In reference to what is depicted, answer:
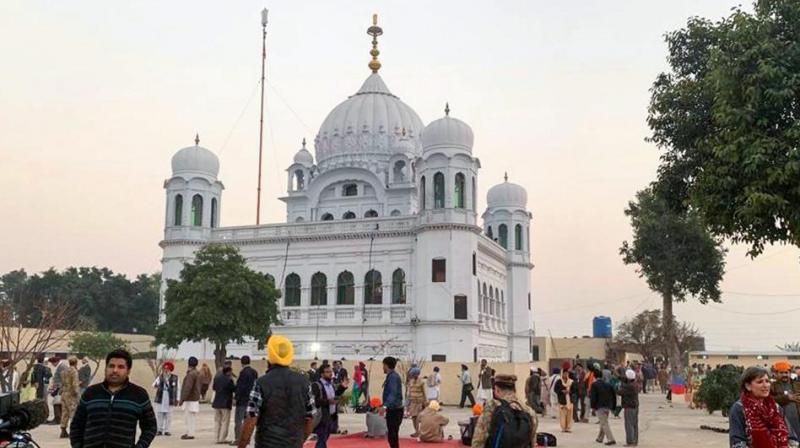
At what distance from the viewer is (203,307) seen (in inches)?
1280

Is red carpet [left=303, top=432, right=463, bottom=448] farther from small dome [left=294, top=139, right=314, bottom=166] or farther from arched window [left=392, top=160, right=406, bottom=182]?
small dome [left=294, top=139, right=314, bottom=166]

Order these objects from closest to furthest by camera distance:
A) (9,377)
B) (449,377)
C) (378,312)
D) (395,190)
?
(9,377), (449,377), (378,312), (395,190)

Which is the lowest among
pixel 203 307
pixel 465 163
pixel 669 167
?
pixel 203 307

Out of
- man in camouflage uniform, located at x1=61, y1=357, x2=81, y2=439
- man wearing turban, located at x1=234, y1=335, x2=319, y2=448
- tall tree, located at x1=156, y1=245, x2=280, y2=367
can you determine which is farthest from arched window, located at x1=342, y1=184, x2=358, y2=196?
man wearing turban, located at x1=234, y1=335, x2=319, y2=448

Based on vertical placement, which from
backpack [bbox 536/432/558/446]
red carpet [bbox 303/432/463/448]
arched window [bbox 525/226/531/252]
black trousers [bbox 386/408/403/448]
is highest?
arched window [bbox 525/226/531/252]

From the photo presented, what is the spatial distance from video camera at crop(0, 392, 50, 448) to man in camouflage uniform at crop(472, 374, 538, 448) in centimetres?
397

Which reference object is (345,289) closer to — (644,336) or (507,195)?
(507,195)

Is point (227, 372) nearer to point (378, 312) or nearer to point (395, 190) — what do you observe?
point (378, 312)

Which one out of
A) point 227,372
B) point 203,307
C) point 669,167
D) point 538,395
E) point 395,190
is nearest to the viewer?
point 227,372

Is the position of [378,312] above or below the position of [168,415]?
above

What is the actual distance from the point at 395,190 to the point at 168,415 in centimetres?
3303

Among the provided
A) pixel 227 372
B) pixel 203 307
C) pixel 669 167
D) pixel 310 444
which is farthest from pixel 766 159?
pixel 203 307

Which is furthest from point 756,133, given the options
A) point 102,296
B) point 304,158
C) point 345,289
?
point 102,296

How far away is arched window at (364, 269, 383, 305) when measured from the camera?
41.2 meters
